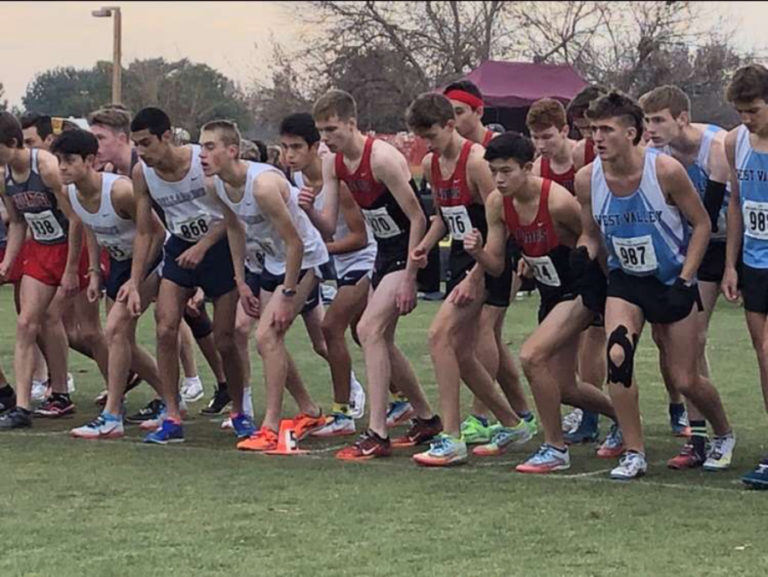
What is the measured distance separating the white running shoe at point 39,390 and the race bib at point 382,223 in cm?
349

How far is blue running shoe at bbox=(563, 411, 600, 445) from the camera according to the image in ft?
28.7

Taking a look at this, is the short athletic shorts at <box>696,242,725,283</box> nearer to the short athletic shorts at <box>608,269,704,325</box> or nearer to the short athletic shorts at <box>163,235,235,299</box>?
the short athletic shorts at <box>608,269,704,325</box>

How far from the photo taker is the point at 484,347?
865cm

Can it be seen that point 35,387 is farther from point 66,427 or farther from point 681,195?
point 681,195

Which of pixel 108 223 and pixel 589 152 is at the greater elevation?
pixel 589 152

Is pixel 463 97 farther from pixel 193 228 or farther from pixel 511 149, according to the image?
pixel 193 228

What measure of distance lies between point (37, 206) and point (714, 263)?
4399 millimetres

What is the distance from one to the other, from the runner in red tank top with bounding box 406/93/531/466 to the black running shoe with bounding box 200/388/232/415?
8.07ft

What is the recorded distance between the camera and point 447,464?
7.84m

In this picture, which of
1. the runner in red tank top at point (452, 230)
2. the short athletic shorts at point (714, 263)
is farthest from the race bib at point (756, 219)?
the runner in red tank top at point (452, 230)

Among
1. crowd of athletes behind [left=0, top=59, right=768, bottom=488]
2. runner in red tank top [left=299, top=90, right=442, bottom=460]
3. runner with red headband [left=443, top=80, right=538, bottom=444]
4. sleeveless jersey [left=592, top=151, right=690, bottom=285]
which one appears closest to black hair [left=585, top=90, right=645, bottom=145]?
crowd of athletes behind [left=0, top=59, right=768, bottom=488]

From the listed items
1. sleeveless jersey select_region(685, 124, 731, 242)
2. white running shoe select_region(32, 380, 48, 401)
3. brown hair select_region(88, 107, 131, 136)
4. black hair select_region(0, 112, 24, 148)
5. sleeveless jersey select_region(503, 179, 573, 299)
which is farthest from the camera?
white running shoe select_region(32, 380, 48, 401)

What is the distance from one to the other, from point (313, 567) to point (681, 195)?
2829 mm

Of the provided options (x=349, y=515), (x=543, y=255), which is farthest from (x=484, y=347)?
(x=349, y=515)
